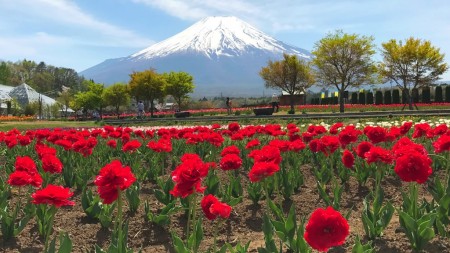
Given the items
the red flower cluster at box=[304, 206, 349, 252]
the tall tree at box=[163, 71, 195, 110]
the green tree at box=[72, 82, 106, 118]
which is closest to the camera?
A: the red flower cluster at box=[304, 206, 349, 252]

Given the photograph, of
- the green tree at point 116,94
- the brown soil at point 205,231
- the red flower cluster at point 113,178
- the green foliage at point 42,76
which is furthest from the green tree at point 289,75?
the green foliage at point 42,76

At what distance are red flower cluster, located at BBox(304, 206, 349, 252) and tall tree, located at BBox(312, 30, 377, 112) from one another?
37.9 metres

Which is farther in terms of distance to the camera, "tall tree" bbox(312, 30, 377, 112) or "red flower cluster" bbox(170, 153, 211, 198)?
"tall tree" bbox(312, 30, 377, 112)

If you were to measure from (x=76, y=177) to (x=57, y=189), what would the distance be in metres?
3.16

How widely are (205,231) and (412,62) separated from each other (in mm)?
38606

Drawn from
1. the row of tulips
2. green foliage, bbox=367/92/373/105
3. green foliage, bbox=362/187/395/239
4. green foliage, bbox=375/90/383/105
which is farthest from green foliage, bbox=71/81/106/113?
green foliage, bbox=362/187/395/239

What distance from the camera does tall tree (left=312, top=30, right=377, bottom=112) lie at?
1544 inches

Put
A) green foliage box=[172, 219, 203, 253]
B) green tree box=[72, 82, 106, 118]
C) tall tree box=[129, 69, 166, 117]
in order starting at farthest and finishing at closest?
green tree box=[72, 82, 106, 118]
tall tree box=[129, 69, 166, 117]
green foliage box=[172, 219, 203, 253]

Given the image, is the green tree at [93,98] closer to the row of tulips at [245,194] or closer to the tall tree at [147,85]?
the tall tree at [147,85]

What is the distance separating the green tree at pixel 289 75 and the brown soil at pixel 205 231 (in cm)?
3810

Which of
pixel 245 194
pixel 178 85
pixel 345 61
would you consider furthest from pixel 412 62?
pixel 245 194

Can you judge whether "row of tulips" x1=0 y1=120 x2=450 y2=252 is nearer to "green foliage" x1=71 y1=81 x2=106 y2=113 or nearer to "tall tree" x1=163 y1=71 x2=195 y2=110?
"tall tree" x1=163 y1=71 x2=195 y2=110

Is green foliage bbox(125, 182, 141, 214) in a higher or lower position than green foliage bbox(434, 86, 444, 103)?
lower

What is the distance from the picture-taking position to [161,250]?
4.01m
